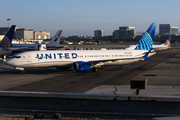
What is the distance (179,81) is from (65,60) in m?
16.5

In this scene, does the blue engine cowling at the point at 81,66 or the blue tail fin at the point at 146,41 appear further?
the blue tail fin at the point at 146,41

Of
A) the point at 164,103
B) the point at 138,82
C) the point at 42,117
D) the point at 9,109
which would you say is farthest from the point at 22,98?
the point at 164,103

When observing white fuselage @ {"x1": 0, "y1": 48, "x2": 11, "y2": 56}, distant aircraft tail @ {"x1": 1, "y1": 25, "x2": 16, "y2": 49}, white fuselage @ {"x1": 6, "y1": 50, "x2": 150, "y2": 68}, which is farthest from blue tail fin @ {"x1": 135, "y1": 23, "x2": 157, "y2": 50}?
white fuselage @ {"x1": 0, "y1": 48, "x2": 11, "y2": 56}

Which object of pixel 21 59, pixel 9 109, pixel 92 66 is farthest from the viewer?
pixel 92 66

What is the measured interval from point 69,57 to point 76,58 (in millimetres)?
1139

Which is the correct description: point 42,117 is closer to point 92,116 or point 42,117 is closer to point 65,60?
point 92,116

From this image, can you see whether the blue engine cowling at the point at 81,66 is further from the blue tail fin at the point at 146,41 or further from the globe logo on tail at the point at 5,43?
the globe logo on tail at the point at 5,43

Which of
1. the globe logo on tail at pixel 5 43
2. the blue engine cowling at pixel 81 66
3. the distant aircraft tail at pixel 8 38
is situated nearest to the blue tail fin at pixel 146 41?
the blue engine cowling at pixel 81 66

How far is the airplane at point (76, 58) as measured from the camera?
3509 cm

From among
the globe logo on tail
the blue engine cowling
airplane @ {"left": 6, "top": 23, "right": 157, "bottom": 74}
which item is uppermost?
the globe logo on tail

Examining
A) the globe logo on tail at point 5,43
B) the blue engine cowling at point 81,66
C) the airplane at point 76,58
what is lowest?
the blue engine cowling at point 81,66

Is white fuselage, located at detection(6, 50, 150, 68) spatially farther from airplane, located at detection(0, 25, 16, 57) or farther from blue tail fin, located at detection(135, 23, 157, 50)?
airplane, located at detection(0, 25, 16, 57)

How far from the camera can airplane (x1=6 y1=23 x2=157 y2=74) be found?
35.1m

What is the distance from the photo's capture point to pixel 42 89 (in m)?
24.9
